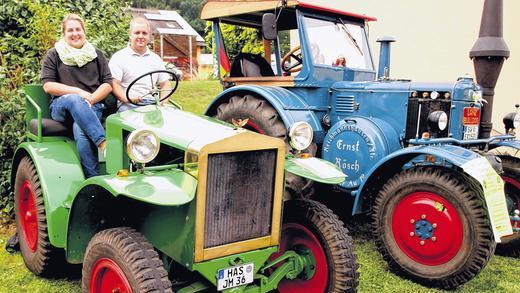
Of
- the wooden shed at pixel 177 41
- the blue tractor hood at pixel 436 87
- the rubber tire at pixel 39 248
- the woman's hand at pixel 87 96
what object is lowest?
the rubber tire at pixel 39 248

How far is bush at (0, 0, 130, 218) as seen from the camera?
16.7 ft

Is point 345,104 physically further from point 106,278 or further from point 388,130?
point 106,278

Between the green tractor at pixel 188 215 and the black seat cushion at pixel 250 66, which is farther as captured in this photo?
the black seat cushion at pixel 250 66

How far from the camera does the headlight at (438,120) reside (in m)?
4.48

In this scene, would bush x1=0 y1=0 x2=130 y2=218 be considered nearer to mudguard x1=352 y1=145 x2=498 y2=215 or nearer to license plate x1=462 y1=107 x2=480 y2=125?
mudguard x1=352 y1=145 x2=498 y2=215

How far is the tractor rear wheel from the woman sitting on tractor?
1.38 metres

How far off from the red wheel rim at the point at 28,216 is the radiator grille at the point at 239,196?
186cm

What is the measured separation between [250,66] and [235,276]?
3.33 meters

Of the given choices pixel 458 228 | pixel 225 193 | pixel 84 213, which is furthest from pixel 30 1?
pixel 458 228

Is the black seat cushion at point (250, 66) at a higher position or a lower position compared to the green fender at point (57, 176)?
higher

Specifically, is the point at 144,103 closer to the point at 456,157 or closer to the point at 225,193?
the point at 225,193

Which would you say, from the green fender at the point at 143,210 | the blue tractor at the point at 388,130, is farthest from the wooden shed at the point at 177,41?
the green fender at the point at 143,210

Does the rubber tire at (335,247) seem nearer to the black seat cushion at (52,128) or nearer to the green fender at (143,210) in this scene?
the green fender at (143,210)

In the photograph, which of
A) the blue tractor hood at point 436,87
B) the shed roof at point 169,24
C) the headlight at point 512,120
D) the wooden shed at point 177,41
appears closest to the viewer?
the blue tractor hood at point 436,87
